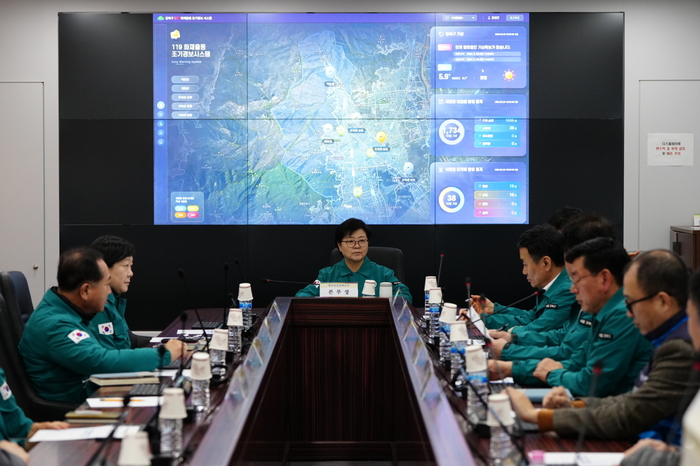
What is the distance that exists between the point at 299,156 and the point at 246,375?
333cm

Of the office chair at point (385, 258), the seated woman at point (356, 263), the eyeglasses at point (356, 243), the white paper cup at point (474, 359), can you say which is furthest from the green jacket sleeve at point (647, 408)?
the office chair at point (385, 258)

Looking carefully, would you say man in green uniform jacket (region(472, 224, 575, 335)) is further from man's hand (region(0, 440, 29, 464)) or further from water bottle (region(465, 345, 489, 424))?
man's hand (region(0, 440, 29, 464))

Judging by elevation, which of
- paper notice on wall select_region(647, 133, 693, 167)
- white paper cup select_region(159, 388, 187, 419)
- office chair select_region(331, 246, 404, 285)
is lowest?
white paper cup select_region(159, 388, 187, 419)

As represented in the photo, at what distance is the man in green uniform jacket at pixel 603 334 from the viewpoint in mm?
2238

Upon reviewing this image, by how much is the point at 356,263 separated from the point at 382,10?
2185mm

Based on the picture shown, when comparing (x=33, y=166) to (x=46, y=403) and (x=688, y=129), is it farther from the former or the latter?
(x=688, y=129)

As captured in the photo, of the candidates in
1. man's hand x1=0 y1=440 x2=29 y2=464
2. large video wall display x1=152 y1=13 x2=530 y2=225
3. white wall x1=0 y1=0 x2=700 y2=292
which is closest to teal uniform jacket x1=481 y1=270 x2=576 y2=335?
large video wall display x1=152 y1=13 x2=530 y2=225

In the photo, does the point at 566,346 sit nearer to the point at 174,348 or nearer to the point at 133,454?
the point at 174,348

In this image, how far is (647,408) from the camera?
184cm

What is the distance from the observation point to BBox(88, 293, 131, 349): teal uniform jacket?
9.68 feet

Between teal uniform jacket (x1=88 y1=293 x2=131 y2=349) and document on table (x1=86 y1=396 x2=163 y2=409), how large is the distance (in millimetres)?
631

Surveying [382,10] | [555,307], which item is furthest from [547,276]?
[382,10]

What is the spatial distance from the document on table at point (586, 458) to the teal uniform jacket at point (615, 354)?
1.74 ft

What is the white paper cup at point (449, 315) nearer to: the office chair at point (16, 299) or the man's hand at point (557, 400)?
the man's hand at point (557, 400)
